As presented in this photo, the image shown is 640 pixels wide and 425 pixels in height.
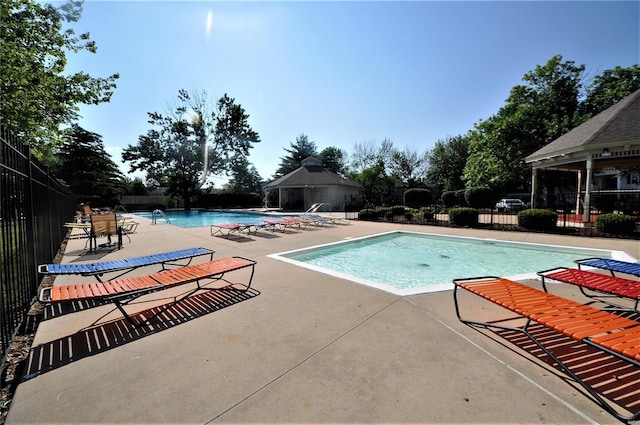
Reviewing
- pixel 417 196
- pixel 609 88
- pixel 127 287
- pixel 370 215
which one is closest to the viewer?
pixel 127 287

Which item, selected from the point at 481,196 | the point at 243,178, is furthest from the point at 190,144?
the point at 481,196

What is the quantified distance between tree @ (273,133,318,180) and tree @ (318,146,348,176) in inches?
74.1

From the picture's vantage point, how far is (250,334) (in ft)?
9.95

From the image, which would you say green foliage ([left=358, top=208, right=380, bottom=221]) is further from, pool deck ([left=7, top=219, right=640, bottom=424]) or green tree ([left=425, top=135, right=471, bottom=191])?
green tree ([left=425, top=135, right=471, bottom=191])

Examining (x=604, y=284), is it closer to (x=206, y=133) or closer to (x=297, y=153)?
(x=206, y=133)

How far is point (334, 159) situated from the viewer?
165 ft

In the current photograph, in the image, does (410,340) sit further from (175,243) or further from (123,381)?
(175,243)

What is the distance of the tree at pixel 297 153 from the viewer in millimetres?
49031

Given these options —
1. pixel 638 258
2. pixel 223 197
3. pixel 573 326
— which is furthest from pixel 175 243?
pixel 223 197

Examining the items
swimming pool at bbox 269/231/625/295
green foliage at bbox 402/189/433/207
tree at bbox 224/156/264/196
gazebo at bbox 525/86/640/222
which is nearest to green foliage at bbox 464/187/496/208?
green foliage at bbox 402/189/433/207

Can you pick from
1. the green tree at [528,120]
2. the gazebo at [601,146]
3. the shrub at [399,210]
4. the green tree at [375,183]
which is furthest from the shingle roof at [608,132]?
the green tree at [375,183]

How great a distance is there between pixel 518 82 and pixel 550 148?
14915 mm

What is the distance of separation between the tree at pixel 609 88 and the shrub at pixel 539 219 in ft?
52.9

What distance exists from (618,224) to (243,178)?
131 feet
